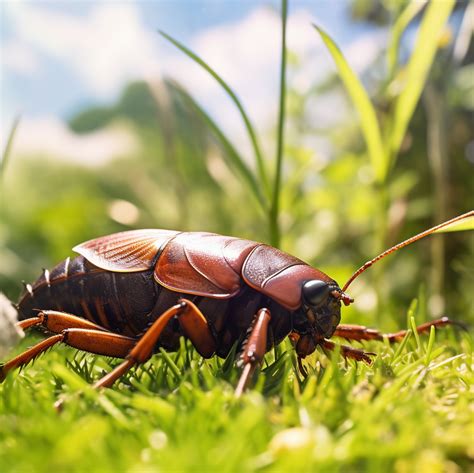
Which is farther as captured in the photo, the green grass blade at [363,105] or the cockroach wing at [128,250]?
the green grass blade at [363,105]

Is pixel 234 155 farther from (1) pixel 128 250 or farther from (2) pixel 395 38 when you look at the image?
(2) pixel 395 38

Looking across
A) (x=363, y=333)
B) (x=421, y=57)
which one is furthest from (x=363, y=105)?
(x=363, y=333)

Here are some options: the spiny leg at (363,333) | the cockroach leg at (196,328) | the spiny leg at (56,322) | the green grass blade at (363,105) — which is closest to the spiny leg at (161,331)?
the cockroach leg at (196,328)

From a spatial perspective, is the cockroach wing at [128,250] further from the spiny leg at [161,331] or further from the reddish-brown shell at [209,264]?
the spiny leg at [161,331]

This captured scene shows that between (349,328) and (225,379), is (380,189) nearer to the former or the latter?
(349,328)

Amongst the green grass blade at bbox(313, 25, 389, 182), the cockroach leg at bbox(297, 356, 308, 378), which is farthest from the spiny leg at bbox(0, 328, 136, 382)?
the green grass blade at bbox(313, 25, 389, 182)
